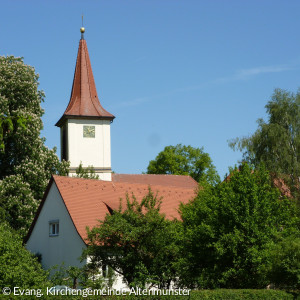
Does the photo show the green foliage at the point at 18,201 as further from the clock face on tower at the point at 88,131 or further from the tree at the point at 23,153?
the clock face on tower at the point at 88,131

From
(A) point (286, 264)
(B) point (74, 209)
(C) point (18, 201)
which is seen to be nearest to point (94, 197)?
(B) point (74, 209)

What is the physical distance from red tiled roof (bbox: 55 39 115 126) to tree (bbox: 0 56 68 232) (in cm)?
1645

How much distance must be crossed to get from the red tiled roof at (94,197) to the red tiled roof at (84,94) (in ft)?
85.1

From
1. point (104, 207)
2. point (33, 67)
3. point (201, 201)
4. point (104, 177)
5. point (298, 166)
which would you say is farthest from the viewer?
point (104, 177)

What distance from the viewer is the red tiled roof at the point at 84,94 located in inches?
2147

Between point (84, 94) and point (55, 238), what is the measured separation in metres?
29.7

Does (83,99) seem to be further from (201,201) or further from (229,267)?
(229,267)

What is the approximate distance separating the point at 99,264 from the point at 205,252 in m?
3.91

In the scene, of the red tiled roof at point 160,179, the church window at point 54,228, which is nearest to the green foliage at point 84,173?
the red tiled roof at point 160,179

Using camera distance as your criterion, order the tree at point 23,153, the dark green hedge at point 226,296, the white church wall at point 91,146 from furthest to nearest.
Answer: the white church wall at point 91,146 → the tree at point 23,153 → the dark green hedge at point 226,296

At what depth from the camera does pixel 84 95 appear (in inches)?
2169

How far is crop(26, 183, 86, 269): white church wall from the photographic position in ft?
82.9

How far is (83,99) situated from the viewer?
2173 inches

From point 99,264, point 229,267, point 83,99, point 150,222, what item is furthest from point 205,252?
point 83,99
